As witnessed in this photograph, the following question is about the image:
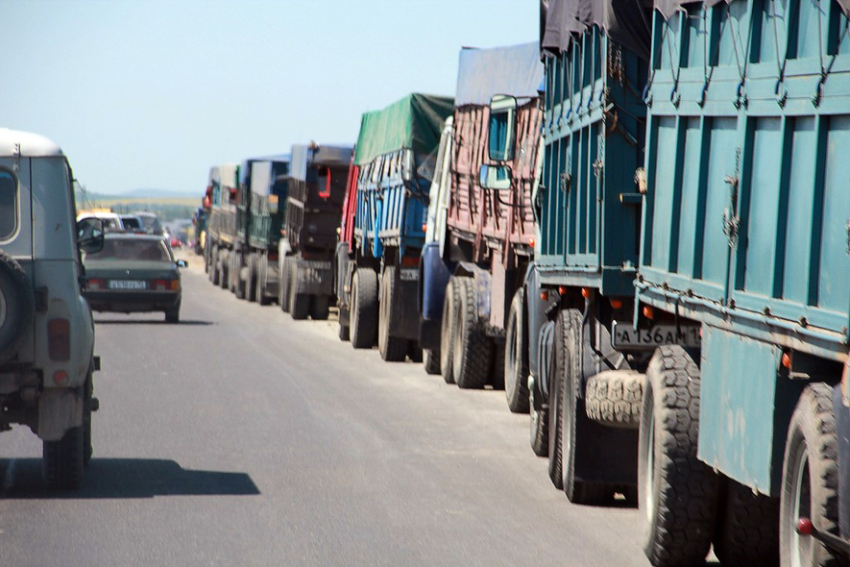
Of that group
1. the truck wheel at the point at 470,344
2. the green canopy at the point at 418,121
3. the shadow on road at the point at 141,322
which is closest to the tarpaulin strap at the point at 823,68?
the truck wheel at the point at 470,344

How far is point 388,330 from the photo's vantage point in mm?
19938

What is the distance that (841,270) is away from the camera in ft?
16.4

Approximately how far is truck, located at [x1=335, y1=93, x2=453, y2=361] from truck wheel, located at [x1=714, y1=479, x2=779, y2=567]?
1210 cm

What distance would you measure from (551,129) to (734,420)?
5.35m

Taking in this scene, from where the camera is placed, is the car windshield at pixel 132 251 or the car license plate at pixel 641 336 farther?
the car windshield at pixel 132 251

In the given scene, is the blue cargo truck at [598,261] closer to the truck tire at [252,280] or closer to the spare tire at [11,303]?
the spare tire at [11,303]

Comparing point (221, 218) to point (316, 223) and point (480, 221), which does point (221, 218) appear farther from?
point (480, 221)

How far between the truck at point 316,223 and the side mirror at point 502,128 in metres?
14.3

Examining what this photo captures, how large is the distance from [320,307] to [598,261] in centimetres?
2124

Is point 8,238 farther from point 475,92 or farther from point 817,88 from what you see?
point 475,92

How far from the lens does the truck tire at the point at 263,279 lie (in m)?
35.2

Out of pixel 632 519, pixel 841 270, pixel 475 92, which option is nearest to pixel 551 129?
pixel 632 519

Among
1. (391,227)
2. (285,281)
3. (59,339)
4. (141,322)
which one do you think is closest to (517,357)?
(59,339)

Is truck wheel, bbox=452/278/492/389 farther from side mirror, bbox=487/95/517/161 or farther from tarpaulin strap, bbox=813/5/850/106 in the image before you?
tarpaulin strap, bbox=813/5/850/106
